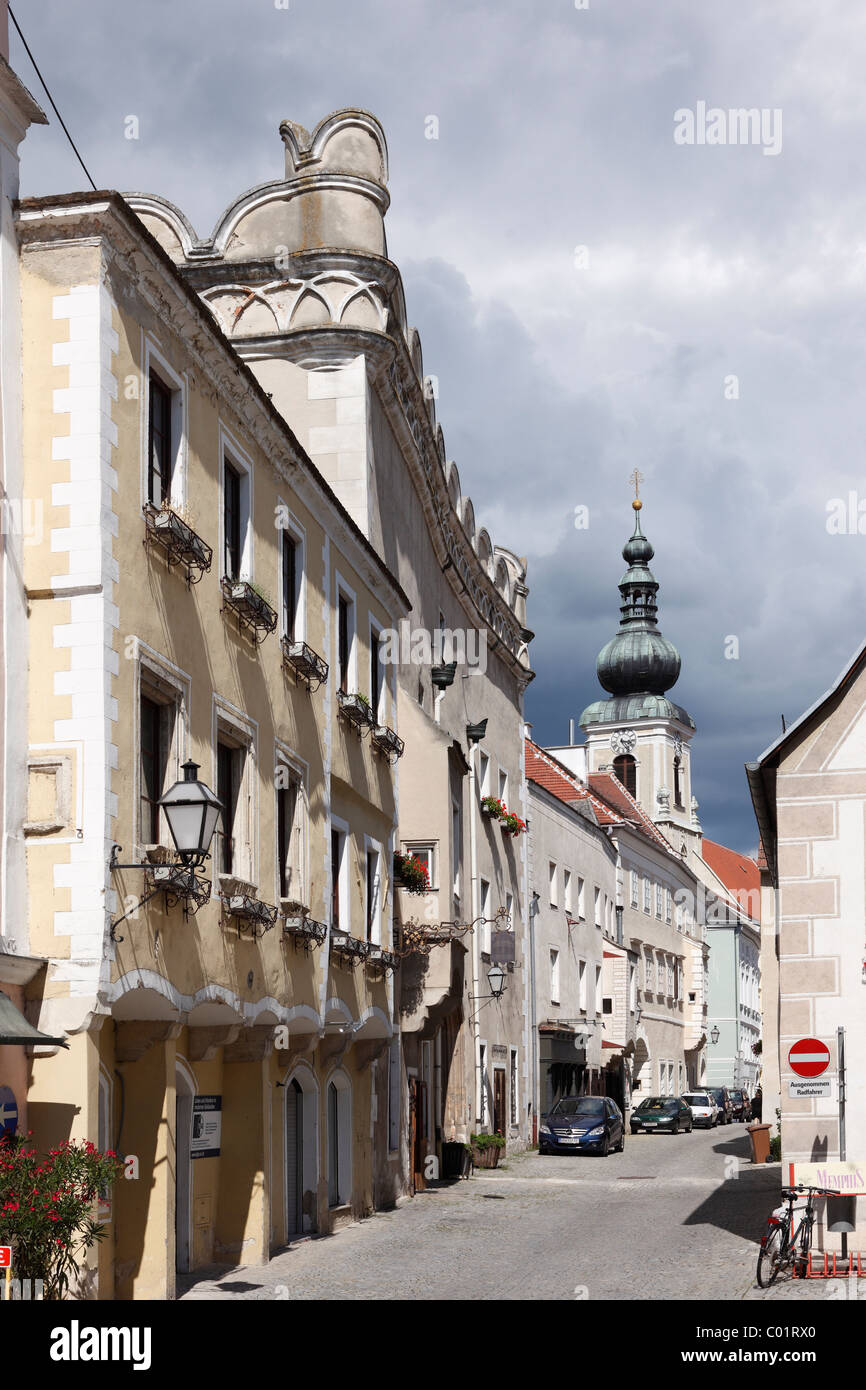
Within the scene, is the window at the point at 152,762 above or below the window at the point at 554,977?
above

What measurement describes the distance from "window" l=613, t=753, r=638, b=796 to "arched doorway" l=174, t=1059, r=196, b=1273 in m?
93.9

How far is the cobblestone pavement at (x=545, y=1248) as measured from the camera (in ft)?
51.8

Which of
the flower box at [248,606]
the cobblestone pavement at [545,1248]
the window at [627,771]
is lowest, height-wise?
the cobblestone pavement at [545,1248]

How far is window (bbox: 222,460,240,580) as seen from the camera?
1775cm

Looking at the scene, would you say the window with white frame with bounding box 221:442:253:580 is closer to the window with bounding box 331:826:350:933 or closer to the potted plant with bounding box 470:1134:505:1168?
the window with bounding box 331:826:350:933

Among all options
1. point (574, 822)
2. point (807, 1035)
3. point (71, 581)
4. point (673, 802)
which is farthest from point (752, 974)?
point (71, 581)

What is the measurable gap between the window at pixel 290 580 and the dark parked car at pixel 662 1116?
116 feet

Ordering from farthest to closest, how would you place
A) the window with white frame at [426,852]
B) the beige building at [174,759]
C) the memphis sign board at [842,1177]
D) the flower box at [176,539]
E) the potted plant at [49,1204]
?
the window with white frame at [426,852] < the memphis sign board at [842,1177] < the flower box at [176,539] < the beige building at [174,759] < the potted plant at [49,1204]

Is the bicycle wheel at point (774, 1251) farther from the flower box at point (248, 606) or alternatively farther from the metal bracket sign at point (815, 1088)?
the flower box at point (248, 606)

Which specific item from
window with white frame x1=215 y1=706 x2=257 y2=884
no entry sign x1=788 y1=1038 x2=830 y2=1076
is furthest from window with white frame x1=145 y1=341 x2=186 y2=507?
no entry sign x1=788 y1=1038 x2=830 y2=1076

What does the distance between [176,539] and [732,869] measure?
113480 mm

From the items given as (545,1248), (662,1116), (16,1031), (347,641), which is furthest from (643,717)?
(16,1031)

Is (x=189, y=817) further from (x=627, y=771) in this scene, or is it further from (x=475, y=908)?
(x=627, y=771)

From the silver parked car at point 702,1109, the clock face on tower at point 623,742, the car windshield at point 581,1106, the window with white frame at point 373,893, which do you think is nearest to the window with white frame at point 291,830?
the window with white frame at point 373,893
